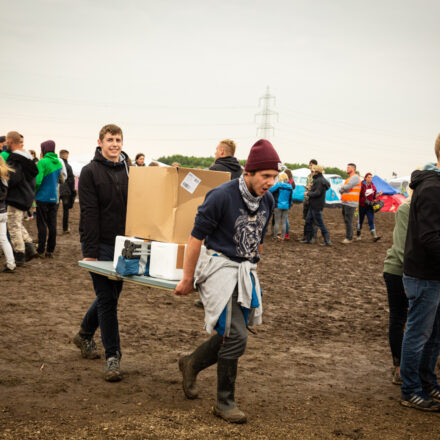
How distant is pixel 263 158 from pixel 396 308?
78.1 inches

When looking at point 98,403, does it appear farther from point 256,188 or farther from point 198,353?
point 256,188

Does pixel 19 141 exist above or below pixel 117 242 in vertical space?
above

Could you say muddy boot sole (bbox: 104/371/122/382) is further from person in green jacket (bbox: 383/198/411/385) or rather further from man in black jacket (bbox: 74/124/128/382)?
person in green jacket (bbox: 383/198/411/385)

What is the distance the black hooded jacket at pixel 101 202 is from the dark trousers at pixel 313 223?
10059 millimetres

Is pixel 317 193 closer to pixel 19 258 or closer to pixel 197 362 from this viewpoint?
pixel 19 258

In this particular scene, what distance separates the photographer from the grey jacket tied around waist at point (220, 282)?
3486mm

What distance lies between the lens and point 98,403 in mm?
3746

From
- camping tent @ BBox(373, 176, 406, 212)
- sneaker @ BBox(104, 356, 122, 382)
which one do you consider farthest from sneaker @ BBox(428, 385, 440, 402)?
camping tent @ BBox(373, 176, 406, 212)

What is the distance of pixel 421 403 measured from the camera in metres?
3.99

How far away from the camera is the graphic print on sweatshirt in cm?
354

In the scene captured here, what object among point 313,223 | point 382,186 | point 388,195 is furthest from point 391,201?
point 313,223

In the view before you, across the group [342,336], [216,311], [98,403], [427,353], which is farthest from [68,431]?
Result: [342,336]

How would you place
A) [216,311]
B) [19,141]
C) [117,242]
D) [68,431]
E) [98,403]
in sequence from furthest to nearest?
[19,141], [117,242], [98,403], [216,311], [68,431]

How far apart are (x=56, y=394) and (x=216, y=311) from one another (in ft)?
4.71
